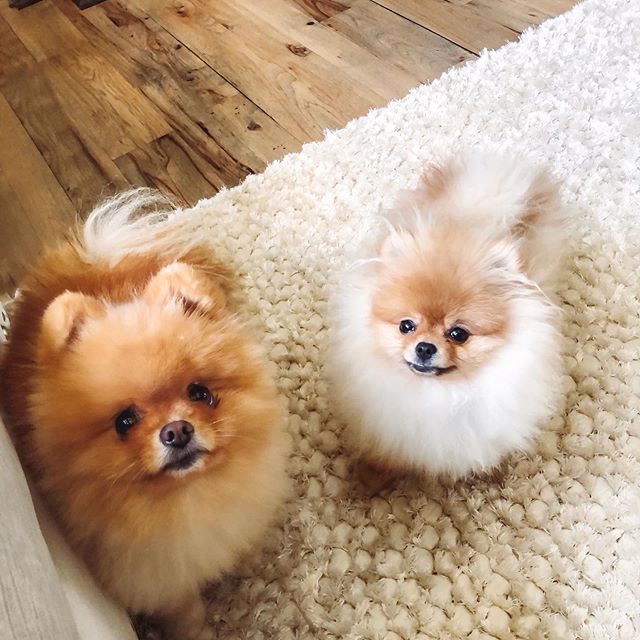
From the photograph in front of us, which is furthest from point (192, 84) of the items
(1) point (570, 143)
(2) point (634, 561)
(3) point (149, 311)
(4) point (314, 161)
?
(2) point (634, 561)

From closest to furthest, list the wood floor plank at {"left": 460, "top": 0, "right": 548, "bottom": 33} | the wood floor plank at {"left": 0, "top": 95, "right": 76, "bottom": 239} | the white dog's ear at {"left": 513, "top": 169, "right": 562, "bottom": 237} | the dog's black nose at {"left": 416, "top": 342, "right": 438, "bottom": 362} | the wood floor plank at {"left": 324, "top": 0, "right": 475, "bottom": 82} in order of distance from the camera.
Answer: the dog's black nose at {"left": 416, "top": 342, "right": 438, "bottom": 362} → the white dog's ear at {"left": 513, "top": 169, "right": 562, "bottom": 237} → the wood floor plank at {"left": 0, "top": 95, "right": 76, "bottom": 239} → the wood floor plank at {"left": 324, "top": 0, "right": 475, "bottom": 82} → the wood floor plank at {"left": 460, "top": 0, "right": 548, "bottom": 33}

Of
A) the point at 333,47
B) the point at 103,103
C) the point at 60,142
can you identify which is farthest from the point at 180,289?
the point at 333,47

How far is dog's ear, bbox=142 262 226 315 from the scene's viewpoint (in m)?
0.89

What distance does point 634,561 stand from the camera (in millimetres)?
1114

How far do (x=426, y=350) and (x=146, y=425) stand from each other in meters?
0.45

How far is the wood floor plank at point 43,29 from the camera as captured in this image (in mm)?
2453

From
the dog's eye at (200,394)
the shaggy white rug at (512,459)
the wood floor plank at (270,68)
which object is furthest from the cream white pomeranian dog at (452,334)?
the wood floor plank at (270,68)

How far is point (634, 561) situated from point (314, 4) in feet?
7.41

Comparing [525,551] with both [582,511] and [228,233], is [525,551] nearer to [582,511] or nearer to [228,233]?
[582,511]

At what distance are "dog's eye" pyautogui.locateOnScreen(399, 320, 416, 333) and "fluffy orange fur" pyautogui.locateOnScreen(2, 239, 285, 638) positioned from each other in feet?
0.85

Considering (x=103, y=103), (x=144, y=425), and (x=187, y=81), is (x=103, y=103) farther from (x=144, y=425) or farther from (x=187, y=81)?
(x=144, y=425)

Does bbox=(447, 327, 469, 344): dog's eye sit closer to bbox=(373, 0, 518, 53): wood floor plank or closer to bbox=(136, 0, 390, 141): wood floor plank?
bbox=(136, 0, 390, 141): wood floor plank

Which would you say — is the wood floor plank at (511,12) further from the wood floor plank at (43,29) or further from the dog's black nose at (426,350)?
the dog's black nose at (426,350)

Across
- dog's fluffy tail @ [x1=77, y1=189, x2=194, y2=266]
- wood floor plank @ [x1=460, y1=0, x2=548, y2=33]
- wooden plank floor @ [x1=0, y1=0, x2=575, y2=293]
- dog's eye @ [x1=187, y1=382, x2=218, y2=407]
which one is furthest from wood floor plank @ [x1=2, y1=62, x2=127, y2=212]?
wood floor plank @ [x1=460, y1=0, x2=548, y2=33]
